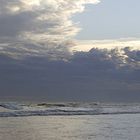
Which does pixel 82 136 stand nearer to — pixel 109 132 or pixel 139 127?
pixel 109 132

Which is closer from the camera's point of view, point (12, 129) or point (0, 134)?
point (0, 134)

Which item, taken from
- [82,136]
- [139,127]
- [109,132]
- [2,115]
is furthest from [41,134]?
[2,115]

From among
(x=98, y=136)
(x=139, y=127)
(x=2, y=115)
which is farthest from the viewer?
(x=2, y=115)

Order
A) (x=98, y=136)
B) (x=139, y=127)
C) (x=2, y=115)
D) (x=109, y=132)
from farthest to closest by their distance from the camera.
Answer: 1. (x=2, y=115)
2. (x=139, y=127)
3. (x=109, y=132)
4. (x=98, y=136)

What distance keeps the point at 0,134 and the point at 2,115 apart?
56.3ft

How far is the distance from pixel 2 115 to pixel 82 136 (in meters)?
19.0

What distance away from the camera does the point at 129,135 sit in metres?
26.7

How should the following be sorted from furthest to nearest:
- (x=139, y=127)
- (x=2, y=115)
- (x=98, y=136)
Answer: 1. (x=2, y=115)
2. (x=139, y=127)
3. (x=98, y=136)

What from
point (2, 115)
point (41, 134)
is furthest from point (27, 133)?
point (2, 115)

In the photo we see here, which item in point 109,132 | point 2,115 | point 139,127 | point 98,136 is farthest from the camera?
point 2,115

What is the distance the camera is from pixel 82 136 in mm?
26250

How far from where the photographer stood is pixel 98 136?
26188mm

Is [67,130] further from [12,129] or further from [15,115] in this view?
[15,115]

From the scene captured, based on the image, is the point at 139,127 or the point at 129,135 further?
the point at 139,127
